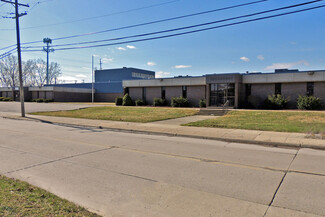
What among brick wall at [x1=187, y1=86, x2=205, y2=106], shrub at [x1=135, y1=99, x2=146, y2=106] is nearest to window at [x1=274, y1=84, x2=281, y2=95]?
brick wall at [x1=187, y1=86, x2=205, y2=106]

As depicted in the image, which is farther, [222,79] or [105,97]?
[105,97]

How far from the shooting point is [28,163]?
22.0 feet

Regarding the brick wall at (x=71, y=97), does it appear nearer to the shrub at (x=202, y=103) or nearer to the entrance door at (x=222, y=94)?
the shrub at (x=202, y=103)

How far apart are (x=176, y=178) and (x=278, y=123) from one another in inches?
508

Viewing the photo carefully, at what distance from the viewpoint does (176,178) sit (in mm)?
5586

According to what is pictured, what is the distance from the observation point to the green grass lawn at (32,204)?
352 centimetres

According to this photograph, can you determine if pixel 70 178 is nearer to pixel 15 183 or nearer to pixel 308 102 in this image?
pixel 15 183

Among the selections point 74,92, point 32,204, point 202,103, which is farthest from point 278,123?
point 74,92

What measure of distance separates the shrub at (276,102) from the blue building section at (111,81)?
131 feet

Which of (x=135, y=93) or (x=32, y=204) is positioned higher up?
(x=135, y=93)

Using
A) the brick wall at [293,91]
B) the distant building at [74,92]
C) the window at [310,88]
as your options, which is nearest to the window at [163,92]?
the brick wall at [293,91]

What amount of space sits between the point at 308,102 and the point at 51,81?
92.5 meters

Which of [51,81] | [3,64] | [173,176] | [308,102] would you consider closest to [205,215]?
[173,176]

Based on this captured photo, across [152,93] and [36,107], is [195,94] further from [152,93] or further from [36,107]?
[36,107]
